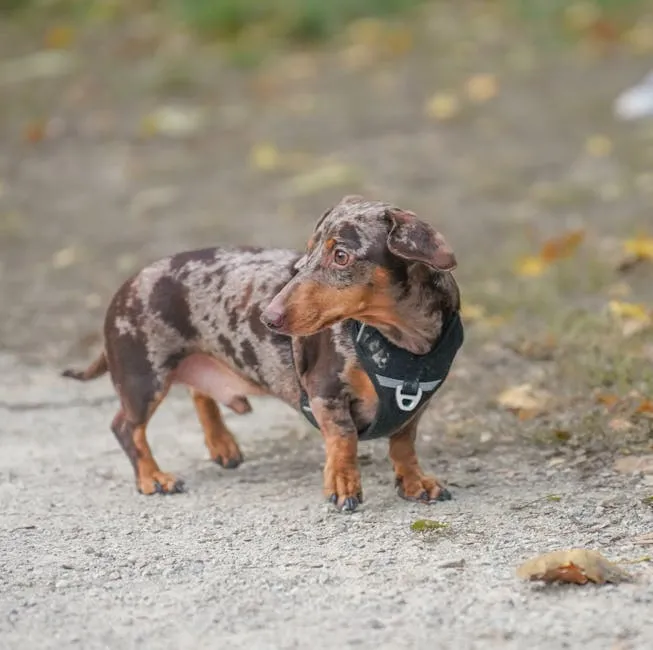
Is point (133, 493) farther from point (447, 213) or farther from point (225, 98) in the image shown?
point (225, 98)

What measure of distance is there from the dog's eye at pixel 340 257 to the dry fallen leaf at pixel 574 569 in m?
1.12

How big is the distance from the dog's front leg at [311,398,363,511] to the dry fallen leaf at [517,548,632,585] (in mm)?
990

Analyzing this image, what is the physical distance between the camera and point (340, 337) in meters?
4.80

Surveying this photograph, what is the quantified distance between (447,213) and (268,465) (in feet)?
12.8

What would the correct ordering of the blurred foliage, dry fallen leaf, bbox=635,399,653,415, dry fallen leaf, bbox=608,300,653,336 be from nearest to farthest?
dry fallen leaf, bbox=635,399,653,415 → dry fallen leaf, bbox=608,300,653,336 → the blurred foliage

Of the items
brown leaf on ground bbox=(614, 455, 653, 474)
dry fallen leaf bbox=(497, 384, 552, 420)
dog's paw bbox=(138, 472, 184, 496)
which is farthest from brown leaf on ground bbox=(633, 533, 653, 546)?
dog's paw bbox=(138, 472, 184, 496)

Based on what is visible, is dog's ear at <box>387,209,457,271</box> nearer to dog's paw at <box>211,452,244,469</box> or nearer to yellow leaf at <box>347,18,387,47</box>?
dog's paw at <box>211,452,244,469</box>

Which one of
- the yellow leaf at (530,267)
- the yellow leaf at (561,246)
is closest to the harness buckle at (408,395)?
the yellow leaf at (530,267)

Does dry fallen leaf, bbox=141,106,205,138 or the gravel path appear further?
dry fallen leaf, bbox=141,106,205,138

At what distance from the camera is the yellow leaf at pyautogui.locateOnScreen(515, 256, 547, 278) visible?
7.76 meters

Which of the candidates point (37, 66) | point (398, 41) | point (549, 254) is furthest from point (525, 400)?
point (37, 66)

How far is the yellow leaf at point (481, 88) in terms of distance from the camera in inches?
456

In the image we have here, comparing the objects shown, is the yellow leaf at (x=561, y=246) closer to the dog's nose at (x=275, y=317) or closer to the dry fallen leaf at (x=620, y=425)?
the dry fallen leaf at (x=620, y=425)

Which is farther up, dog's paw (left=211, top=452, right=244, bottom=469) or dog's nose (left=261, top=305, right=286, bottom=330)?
dog's nose (left=261, top=305, right=286, bottom=330)
